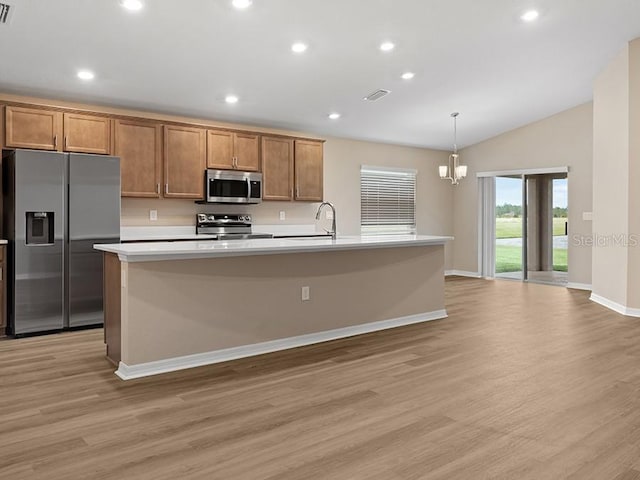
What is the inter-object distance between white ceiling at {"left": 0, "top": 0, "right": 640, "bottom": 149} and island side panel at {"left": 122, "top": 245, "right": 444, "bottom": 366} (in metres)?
1.96

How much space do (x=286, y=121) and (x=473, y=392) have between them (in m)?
4.80

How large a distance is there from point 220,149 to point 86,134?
1556mm

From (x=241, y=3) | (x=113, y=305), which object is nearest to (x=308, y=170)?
(x=241, y=3)

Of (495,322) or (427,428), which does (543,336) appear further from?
(427,428)

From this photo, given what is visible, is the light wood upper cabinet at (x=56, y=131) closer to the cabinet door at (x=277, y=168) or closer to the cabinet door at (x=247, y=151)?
the cabinet door at (x=247, y=151)

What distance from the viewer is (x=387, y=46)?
4781mm

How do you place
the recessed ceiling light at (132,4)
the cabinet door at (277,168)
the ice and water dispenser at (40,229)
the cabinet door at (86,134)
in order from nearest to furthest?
the recessed ceiling light at (132,4)
the ice and water dispenser at (40,229)
the cabinet door at (86,134)
the cabinet door at (277,168)

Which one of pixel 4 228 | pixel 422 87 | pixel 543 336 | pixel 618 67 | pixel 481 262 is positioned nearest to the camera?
pixel 543 336

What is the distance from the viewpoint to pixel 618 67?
5.67 meters

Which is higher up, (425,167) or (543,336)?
(425,167)

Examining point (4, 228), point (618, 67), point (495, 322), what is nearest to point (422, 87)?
point (618, 67)

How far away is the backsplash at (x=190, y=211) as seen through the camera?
587 centimetres

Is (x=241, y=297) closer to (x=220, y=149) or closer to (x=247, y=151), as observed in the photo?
(x=220, y=149)

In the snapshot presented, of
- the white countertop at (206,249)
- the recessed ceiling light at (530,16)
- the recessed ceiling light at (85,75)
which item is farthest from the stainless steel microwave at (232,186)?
the recessed ceiling light at (530,16)
